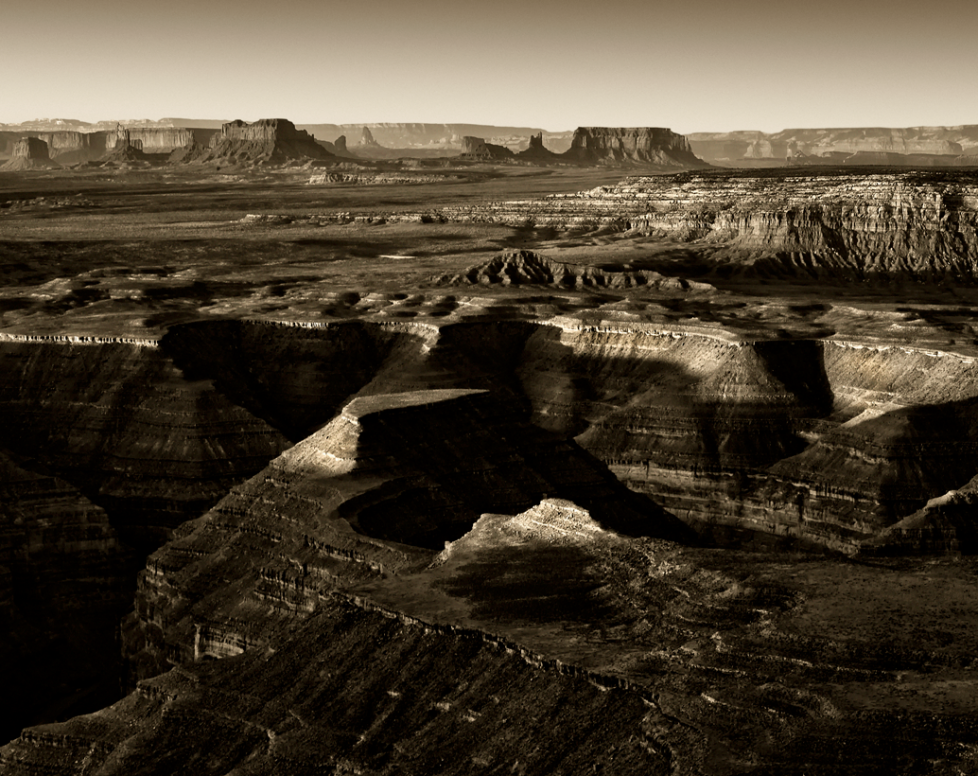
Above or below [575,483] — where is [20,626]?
below

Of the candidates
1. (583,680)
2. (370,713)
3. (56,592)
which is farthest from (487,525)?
(56,592)

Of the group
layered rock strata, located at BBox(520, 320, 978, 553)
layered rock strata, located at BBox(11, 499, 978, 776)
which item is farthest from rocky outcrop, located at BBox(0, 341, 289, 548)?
layered rock strata, located at BBox(11, 499, 978, 776)

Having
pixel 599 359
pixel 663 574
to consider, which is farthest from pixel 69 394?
pixel 663 574

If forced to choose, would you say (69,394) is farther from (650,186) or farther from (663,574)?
(650,186)

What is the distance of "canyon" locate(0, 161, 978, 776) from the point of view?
36.9 metres

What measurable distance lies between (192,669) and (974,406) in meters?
44.0

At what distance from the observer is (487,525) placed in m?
50.4

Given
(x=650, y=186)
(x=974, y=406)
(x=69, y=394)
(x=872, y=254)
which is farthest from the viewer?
(x=650, y=186)

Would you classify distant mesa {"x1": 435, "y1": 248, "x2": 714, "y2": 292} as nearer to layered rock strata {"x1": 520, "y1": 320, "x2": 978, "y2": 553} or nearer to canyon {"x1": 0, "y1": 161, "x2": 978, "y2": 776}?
canyon {"x1": 0, "y1": 161, "x2": 978, "y2": 776}

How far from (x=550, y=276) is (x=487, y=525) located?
7520cm

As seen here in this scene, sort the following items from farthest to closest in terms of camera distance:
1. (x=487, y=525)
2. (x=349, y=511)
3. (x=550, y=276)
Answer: (x=550, y=276) < (x=349, y=511) < (x=487, y=525)

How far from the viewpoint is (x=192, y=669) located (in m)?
44.4

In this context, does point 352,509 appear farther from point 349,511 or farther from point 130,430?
point 130,430

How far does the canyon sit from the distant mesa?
1.50ft
